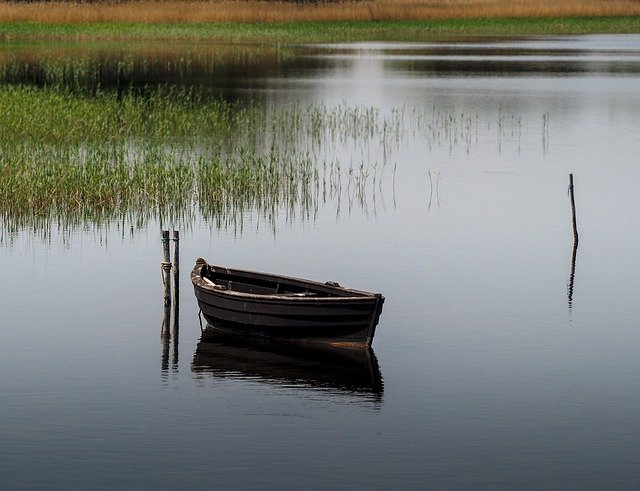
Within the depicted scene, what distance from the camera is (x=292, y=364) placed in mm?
17156

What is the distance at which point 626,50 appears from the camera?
266 ft

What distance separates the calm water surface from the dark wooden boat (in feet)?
1.09

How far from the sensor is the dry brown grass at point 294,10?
8700cm

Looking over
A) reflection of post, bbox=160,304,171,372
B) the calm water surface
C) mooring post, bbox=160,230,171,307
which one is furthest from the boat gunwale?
the calm water surface

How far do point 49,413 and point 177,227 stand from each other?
403 inches

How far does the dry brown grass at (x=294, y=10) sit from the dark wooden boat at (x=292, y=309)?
69.7 meters

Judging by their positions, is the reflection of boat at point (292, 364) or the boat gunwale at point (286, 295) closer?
the reflection of boat at point (292, 364)

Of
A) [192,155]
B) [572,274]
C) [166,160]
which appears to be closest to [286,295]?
[572,274]

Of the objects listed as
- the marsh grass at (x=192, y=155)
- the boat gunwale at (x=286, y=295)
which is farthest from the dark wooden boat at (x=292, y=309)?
the marsh grass at (x=192, y=155)

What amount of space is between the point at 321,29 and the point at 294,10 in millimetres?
3615

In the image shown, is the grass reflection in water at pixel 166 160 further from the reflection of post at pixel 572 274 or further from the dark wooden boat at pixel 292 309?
the dark wooden boat at pixel 292 309

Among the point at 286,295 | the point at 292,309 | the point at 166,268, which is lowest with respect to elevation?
the point at 292,309

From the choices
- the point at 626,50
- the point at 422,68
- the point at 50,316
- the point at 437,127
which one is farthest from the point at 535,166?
the point at 626,50

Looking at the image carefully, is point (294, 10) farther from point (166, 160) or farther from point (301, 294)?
point (301, 294)
